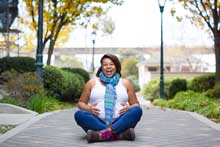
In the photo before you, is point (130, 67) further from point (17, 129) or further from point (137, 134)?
point (137, 134)

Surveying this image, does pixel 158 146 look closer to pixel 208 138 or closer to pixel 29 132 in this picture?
pixel 208 138

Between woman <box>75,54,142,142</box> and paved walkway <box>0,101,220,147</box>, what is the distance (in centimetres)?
18

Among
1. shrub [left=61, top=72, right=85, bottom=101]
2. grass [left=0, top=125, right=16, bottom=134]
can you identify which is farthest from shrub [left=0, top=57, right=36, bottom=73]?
grass [left=0, top=125, right=16, bottom=134]

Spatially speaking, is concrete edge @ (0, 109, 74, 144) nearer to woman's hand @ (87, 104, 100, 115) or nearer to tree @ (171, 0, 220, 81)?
woman's hand @ (87, 104, 100, 115)

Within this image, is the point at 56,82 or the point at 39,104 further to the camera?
the point at 56,82

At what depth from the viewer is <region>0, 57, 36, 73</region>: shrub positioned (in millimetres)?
13828

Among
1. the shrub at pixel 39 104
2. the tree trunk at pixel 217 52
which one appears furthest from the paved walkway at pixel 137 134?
the tree trunk at pixel 217 52

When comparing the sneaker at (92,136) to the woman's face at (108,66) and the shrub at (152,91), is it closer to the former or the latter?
the woman's face at (108,66)

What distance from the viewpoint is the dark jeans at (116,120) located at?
581cm

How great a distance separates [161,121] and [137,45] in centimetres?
4676

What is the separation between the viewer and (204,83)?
61.4 feet

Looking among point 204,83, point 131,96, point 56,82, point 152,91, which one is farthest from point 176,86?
point 131,96

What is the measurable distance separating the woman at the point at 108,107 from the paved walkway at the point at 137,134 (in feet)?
0.58

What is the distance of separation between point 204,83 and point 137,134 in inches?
499
